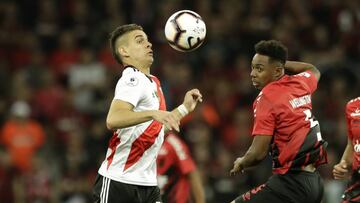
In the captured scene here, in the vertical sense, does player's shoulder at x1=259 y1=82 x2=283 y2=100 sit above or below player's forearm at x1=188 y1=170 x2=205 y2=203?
above

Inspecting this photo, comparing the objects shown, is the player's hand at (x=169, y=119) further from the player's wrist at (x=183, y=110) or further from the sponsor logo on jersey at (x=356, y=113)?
the sponsor logo on jersey at (x=356, y=113)

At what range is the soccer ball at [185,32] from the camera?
264 inches

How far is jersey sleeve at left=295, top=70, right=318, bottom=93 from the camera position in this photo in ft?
22.8

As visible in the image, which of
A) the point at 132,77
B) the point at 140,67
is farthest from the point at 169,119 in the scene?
the point at 140,67

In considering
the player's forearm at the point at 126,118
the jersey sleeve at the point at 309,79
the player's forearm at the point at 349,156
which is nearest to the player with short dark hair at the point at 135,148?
the player's forearm at the point at 126,118

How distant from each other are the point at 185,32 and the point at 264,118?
3.24 feet

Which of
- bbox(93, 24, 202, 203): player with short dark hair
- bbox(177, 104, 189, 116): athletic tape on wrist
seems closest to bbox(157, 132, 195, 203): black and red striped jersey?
bbox(93, 24, 202, 203): player with short dark hair

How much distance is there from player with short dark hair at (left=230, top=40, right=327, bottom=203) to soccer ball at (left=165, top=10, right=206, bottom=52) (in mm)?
545

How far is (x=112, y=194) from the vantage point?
6309mm

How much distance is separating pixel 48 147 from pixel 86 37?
2.43 m

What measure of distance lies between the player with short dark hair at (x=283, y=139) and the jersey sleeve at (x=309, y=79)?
0.15 metres

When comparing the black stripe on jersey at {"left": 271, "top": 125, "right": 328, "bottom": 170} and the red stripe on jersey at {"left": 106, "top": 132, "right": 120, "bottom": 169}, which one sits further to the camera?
the black stripe on jersey at {"left": 271, "top": 125, "right": 328, "bottom": 170}

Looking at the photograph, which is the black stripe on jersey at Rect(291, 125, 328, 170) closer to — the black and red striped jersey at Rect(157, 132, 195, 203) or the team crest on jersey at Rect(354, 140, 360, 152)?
the team crest on jersey at Rect(354, 140, 360, 152)

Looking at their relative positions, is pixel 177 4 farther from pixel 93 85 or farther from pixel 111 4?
pixel 93 85
